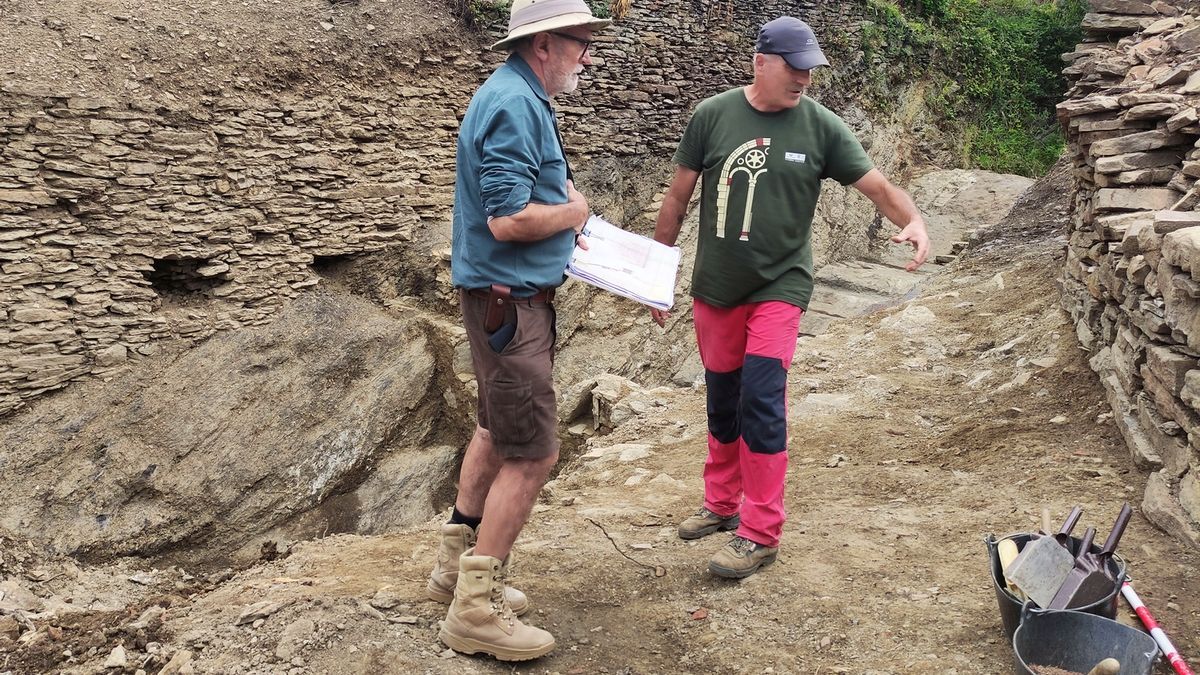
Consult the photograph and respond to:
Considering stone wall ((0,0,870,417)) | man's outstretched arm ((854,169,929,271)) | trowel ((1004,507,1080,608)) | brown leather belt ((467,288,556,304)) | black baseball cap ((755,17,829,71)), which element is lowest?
stone wall ((0,0,870,417))

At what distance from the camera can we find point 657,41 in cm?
1084

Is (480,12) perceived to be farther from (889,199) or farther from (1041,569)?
(1041,569)

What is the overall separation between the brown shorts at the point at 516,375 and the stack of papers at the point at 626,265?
8.2 inches

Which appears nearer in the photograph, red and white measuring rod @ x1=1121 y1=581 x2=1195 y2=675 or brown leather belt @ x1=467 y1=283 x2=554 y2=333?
red and white measuring rod @ x1=1121 y1=581 x2=1195 y2=675

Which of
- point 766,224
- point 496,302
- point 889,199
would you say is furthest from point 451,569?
point 889,199

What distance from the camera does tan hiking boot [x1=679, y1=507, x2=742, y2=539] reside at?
3832mm

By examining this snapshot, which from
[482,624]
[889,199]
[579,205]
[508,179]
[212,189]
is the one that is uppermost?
[508,179]

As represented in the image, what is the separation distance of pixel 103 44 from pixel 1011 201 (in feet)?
33.0

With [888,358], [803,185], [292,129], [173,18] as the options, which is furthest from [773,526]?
[173,18]

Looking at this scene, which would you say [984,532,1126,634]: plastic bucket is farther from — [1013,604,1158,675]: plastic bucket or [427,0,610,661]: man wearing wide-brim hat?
[427,0,610,661]: man wearing wide-brim hat

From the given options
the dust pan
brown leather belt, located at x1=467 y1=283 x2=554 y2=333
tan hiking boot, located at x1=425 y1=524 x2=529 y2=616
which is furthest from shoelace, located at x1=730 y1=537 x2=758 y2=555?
brown leather belt, located at x1=467 y1=283 x2=554 y2=333

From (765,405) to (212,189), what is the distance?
21.1 feet

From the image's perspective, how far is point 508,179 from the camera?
8.50ft

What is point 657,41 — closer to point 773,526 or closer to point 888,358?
point 888,358
